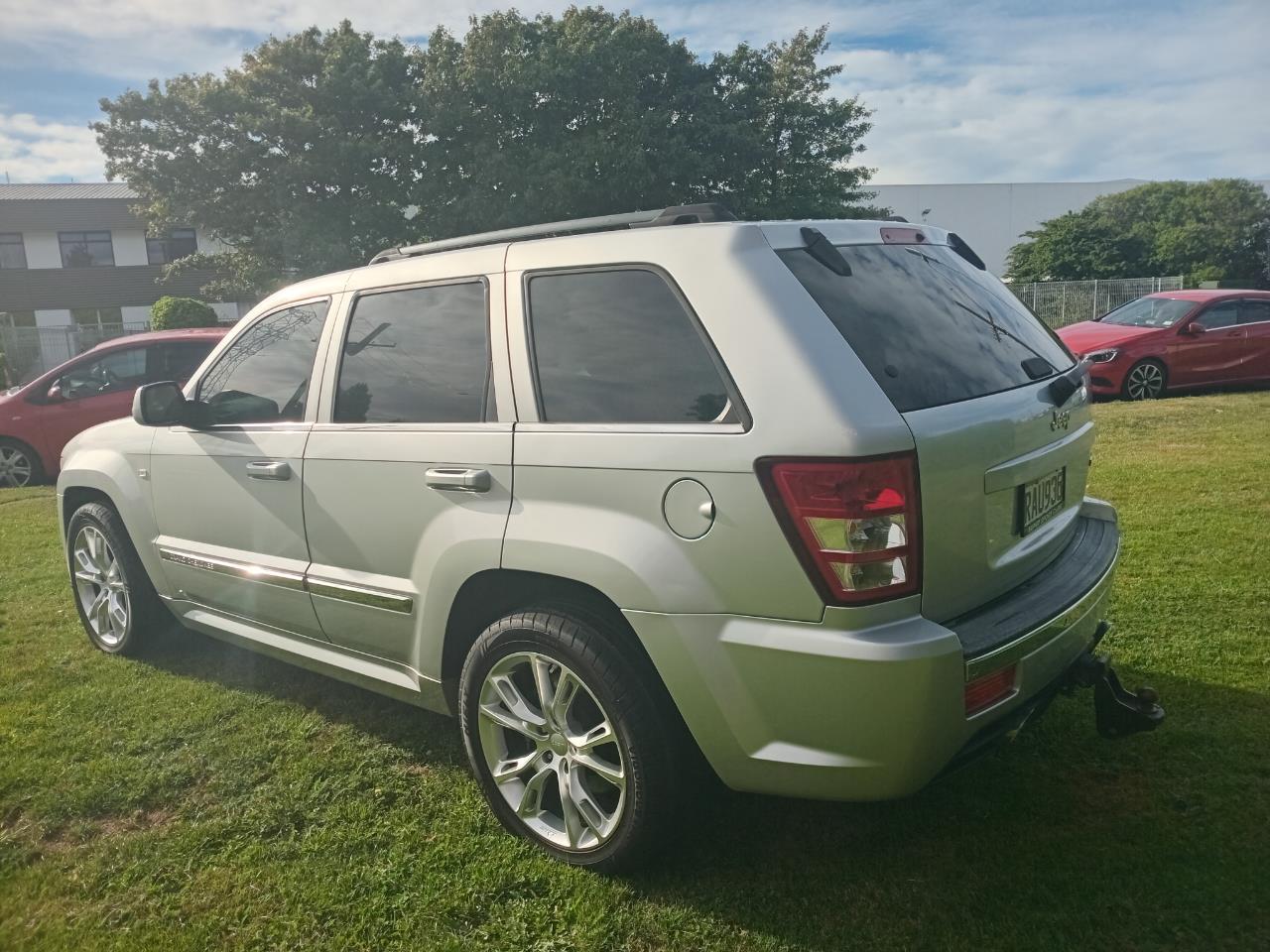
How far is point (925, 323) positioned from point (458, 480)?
4.63 feet

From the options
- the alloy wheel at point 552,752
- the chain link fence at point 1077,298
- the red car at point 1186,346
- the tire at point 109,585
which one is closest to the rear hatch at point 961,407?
the alloy wheel at point 552,752

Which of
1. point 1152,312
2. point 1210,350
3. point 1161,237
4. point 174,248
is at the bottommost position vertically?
point 1210,350

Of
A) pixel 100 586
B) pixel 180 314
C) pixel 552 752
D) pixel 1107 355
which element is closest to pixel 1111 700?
pixel 552 752

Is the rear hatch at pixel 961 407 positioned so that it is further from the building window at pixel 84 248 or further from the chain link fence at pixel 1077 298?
the building window at pixel 84 248

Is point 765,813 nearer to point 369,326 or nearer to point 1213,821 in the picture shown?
point 1213,821

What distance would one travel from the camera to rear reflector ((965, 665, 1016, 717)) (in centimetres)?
225

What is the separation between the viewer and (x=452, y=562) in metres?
2.81

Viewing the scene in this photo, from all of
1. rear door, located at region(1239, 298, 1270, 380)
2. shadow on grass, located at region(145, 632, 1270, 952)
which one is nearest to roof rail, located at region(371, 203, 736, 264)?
shadow on grass, located at region(145, 632, 1270, 952)

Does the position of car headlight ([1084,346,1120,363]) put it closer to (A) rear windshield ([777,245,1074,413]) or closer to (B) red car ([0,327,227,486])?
(A) rear windshield ([777,245,1074,413])

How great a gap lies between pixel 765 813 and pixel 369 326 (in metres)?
2.13

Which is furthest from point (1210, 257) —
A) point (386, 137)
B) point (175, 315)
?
point (175, 315)

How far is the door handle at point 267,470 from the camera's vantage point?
3.40 m

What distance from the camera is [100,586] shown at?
4719mm

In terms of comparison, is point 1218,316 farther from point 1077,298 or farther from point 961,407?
point 1077,298
